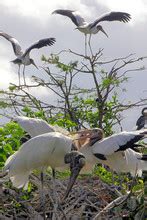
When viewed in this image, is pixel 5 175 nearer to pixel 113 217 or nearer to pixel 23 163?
pixel 23 163

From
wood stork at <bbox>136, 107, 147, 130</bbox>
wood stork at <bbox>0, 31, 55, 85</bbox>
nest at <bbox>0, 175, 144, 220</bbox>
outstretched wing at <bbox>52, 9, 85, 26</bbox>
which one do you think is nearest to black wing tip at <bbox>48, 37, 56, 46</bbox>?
wood stork at <bbox>0, 31, 55, 85</bbox>

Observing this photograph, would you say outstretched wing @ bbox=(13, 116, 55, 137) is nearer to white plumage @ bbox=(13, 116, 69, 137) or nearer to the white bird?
white plumage @ bbox=(13, 116, 69, 137)

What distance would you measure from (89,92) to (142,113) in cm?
100

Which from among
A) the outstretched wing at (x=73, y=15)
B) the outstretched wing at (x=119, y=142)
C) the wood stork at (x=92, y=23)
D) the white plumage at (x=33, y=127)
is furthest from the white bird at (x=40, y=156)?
the outstretched wing at (x=73, y=15)

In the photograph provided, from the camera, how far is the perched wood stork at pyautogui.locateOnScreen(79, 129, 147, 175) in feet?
26.1

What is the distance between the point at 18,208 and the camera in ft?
25.2

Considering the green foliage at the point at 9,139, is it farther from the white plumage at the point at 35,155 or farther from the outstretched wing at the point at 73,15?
the outstretched wing at the point at 73,15

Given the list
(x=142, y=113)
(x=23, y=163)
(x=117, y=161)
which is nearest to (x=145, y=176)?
(x=117, y=161)

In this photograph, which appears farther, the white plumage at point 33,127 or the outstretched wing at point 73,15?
the outstretched wing at point 73,15

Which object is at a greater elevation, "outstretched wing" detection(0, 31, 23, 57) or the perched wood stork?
"outstretched wing" detection(0, 31, 23, 57)

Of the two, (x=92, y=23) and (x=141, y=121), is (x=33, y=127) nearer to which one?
(x=141, y=121)

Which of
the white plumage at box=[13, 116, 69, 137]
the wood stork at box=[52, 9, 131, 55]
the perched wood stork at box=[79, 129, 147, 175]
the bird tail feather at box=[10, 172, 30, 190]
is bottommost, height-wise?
the bird tail feather at box=[10, 172, 30, 190]

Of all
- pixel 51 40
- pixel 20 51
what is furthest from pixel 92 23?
pixel 20 51

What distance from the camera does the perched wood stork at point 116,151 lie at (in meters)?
7.95
